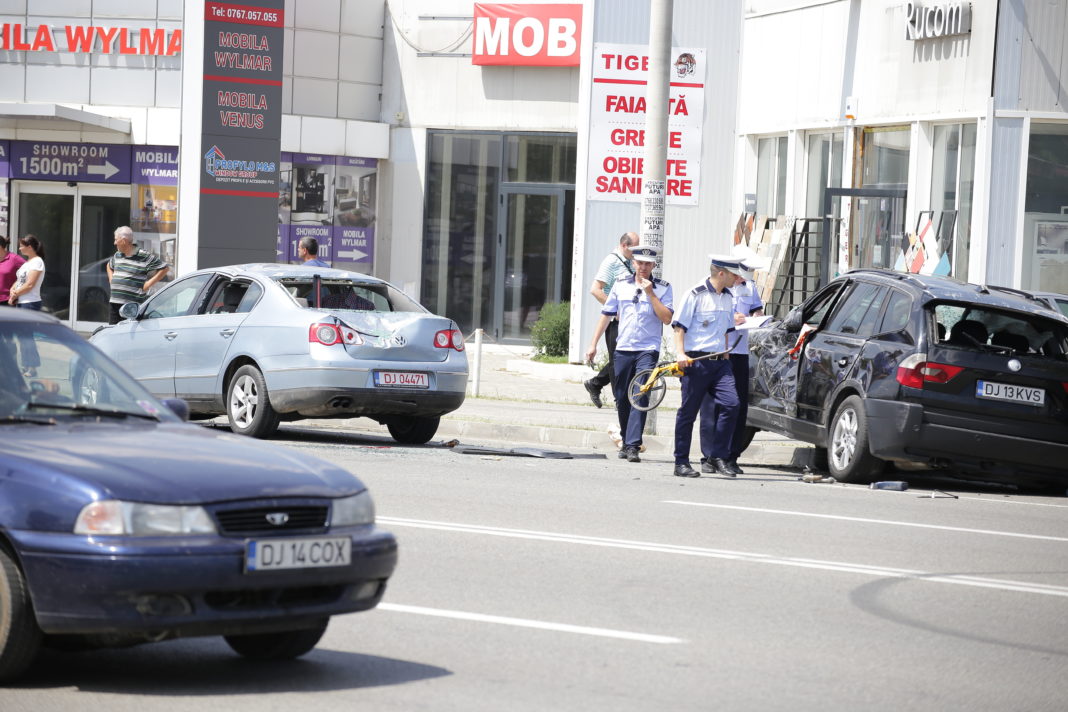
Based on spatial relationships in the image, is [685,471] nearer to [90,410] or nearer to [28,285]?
[90,410]

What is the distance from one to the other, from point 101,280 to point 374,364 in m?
16.8

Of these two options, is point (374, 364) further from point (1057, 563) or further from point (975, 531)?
point (1057, 563)

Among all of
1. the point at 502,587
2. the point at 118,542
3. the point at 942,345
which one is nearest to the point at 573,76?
the point at 942,345

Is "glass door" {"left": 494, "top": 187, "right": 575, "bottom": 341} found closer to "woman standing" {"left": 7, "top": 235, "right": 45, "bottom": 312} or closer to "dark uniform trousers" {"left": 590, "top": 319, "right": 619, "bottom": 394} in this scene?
"woman standing" {"left": 7, "top": 235, "right": 45, "bottom": 312}

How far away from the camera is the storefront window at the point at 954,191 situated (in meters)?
20.0

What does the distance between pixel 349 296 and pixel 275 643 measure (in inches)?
316

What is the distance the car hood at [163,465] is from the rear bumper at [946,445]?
7440 millimetres

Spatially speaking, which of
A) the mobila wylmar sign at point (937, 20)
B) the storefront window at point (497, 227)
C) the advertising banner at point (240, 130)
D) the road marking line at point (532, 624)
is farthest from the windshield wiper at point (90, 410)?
the storefront window at point (497, 227)

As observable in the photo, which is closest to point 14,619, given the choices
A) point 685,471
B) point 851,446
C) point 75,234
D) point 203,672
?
point 203,672

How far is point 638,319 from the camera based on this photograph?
45.0 feet

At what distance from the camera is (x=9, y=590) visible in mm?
5500

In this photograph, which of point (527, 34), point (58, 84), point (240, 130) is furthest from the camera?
point (58, 84)

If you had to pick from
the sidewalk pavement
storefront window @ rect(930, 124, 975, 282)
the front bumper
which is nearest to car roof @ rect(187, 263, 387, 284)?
the sidewalk pavement

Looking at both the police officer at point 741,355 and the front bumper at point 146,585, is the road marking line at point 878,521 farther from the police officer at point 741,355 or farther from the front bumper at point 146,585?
the front bumper at point 146,585
